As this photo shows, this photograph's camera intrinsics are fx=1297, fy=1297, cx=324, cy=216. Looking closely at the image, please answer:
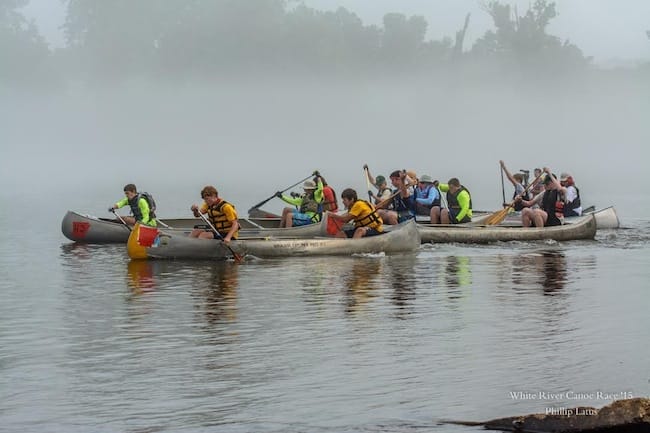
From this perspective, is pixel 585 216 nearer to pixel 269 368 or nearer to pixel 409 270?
pixel 409 270

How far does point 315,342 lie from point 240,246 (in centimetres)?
942

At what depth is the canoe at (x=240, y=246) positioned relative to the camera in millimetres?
25703

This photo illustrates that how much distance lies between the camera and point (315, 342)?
53.9ft

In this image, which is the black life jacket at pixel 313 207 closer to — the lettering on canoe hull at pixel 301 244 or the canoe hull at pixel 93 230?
the lettering on canoe hull at pixel 301 244

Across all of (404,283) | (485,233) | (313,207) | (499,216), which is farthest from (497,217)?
(404,283)

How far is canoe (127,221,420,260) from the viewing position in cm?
2570

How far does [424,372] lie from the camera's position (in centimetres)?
1448

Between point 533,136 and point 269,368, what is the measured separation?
18686 cm

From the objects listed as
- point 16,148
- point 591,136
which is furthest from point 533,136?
point 16,148

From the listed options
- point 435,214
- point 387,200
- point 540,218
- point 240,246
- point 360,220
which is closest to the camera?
point 240,246

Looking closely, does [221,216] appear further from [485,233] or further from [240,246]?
[485,233]

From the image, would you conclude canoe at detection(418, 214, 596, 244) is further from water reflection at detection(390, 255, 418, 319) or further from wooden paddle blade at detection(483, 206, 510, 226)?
water reflection at detection(390, 255, 418, 319)

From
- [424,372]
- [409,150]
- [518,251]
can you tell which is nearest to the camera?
[424,372]

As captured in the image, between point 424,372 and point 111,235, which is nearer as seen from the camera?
point 424,372
